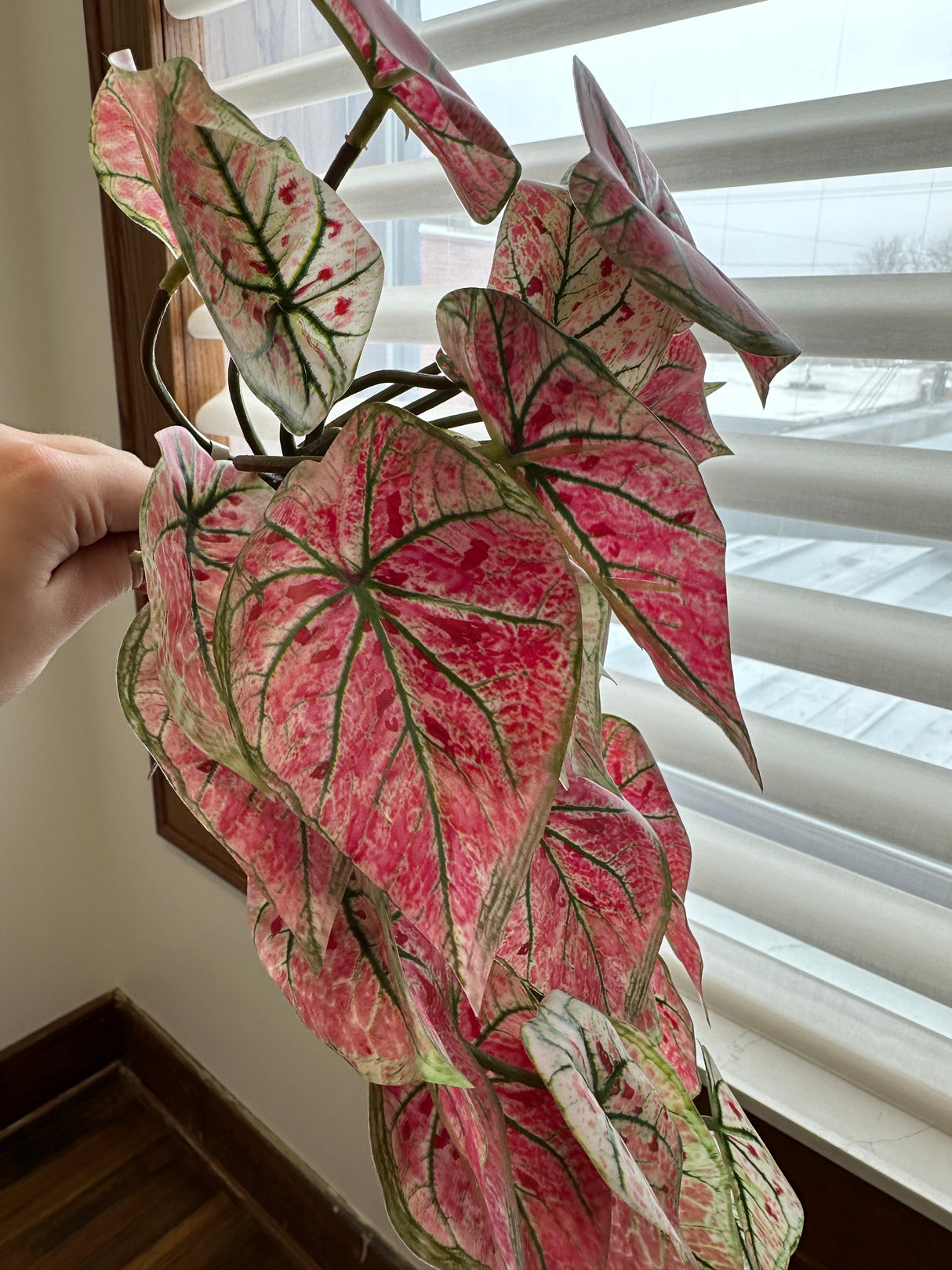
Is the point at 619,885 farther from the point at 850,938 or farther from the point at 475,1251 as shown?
the point at 850,938

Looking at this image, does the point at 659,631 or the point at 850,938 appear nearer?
the point at 659,631

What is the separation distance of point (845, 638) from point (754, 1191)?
0.34 meters

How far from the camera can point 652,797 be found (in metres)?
0.50

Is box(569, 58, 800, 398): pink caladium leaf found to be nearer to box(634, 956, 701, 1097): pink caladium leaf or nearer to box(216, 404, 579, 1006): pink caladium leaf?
box(216, 404, 579, 1006): pink caladium leaf

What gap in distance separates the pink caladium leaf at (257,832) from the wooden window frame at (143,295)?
74 centimetres

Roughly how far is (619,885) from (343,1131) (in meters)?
0.99

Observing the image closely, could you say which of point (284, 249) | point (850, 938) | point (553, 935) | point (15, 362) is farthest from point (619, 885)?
point (15, 362)

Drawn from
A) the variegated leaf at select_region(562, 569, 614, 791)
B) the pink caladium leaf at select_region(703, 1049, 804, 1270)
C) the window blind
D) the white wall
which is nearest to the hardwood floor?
the white wall

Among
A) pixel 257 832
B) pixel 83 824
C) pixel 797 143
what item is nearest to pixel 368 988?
pixel 257 832

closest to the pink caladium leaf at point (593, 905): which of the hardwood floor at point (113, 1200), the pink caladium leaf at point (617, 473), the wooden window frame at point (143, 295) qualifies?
the pink caladium leaf at point (617, 473)

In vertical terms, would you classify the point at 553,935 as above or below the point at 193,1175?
above

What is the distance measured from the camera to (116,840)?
4.97ft

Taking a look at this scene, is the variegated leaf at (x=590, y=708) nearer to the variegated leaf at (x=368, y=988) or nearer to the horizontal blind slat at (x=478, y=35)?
the variegated leaf at (x=368, y=988)

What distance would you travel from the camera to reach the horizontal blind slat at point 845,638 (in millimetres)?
600
